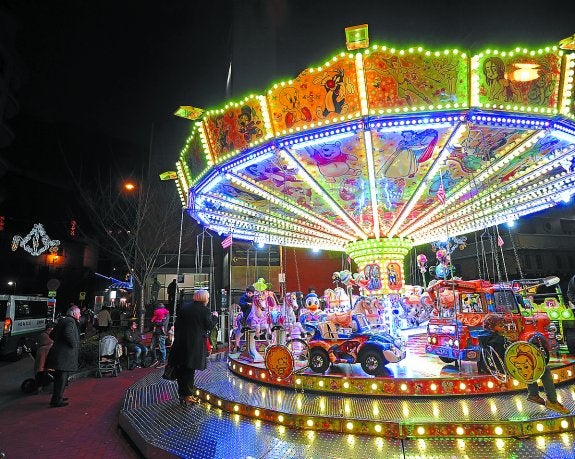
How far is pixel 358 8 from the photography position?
15.6 meters

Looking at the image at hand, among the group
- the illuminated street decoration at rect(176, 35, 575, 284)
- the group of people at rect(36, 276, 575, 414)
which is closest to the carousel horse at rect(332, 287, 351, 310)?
the illuminated street decoration at rect(176, 35, 575, 284)

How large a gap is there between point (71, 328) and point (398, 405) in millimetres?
5662

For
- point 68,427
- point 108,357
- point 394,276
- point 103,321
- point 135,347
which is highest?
point 394,276

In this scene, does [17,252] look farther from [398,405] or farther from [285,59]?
[398,405]

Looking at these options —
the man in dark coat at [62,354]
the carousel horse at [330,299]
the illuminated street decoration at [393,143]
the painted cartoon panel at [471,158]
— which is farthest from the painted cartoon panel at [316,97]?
the carousel horse at [330,299]

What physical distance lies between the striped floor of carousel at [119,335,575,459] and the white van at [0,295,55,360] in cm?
776

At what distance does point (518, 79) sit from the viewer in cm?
509

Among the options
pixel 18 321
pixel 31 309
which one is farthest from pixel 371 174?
pixel 31 309

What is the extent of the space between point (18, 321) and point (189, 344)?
10814 mm

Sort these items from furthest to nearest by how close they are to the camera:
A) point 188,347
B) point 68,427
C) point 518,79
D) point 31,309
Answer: point 31,309
point 518,79
point 68,427
point 188,347

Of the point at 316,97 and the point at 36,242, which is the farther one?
the point at 36,242

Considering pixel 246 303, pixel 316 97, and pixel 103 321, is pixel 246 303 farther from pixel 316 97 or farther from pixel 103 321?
pixel 103 321

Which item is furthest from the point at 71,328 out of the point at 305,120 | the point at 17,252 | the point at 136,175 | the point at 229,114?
the point at 17,252

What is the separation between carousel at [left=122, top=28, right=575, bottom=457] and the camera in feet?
13.5
